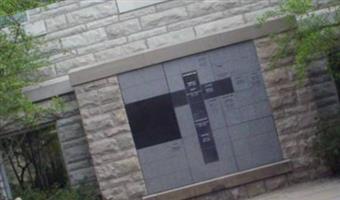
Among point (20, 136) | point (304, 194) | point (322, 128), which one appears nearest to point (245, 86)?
point (322, 128)

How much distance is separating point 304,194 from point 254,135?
1.38 meters

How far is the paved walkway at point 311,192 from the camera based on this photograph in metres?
8.51

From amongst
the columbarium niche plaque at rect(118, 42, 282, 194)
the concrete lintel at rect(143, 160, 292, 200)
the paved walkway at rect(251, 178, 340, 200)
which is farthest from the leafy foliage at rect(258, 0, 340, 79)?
the paved walkway at rect(251, 178, 340, 200)

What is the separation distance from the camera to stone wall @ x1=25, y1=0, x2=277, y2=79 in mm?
10273

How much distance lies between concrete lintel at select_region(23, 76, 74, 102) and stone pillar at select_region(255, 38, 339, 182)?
3278mm

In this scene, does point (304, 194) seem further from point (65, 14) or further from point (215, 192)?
point (65, 14)

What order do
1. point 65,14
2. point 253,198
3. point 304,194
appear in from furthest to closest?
point 65,14
point 253,198
point 304,194

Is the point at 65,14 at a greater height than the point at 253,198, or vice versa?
the point at 65,14

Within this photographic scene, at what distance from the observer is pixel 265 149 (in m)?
9.82

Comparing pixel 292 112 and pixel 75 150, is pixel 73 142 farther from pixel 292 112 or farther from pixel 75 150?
pixel 292 112

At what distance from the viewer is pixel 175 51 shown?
383 inches

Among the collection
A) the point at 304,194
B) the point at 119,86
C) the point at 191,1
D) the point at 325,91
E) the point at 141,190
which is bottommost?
the point at 304,194

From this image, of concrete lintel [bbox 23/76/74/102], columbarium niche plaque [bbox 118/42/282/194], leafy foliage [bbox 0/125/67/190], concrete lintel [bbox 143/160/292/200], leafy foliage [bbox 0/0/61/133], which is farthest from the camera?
leafy foliage [bbox 0/125/67/190]

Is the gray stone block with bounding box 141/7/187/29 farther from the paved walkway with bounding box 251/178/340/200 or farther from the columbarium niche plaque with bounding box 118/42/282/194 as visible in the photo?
the paved walkway with bounding box 251/178/340/200
